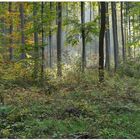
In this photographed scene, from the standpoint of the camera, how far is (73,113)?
36.4 ft

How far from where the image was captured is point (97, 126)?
9.91 meters

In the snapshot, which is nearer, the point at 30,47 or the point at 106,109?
the point at 106,109

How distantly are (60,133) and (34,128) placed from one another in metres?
0.70

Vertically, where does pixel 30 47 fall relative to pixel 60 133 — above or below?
above

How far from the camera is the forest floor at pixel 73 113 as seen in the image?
9359mm

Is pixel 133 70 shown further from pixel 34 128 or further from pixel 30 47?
pixel 34 128

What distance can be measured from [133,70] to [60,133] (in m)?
15.0

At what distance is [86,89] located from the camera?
614 inches

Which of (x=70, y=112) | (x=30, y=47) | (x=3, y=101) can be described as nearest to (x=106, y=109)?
(x=70, y=112)

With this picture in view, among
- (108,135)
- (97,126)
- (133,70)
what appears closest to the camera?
(108,135)

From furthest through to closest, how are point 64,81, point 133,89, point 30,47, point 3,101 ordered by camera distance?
point 30,47 → point 64,81 → point 133,89 → point 3,101

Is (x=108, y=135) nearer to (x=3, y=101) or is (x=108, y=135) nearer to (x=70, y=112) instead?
(x=70, y=112)

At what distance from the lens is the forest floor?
9.36 meters

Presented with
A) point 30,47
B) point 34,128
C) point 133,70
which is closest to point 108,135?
point 34,128
